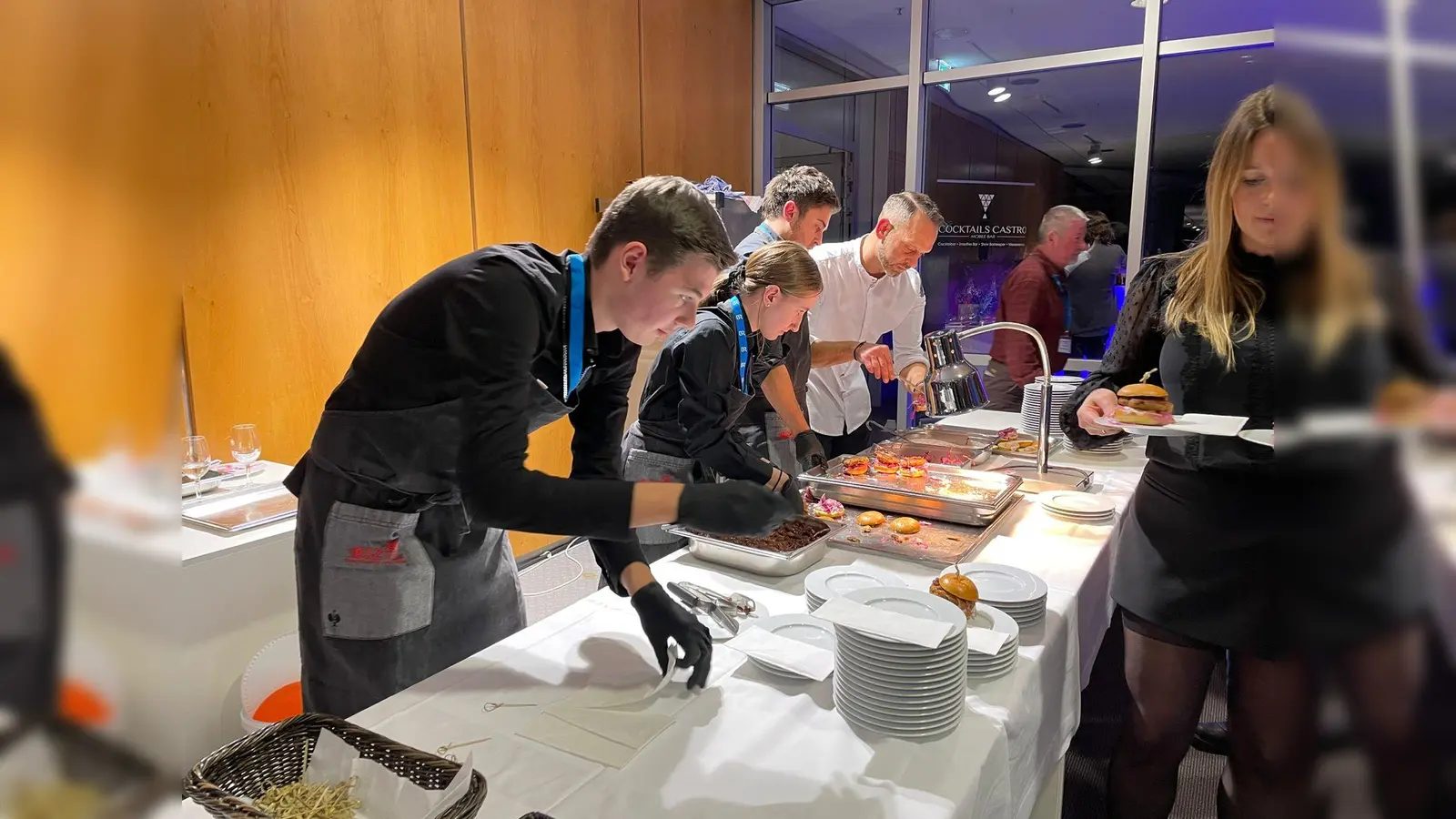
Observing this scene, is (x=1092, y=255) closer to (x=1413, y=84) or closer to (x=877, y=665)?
(x=877, y=665)

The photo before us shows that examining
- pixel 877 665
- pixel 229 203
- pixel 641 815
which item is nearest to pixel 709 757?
pixel 641 815

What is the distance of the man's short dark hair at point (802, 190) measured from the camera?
10.3 ft

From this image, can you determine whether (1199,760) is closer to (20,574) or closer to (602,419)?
(602,419)

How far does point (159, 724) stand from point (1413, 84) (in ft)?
0.66

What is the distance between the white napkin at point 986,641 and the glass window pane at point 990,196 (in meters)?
3.27

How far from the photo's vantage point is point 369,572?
1.33 meters

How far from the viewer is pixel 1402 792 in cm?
12

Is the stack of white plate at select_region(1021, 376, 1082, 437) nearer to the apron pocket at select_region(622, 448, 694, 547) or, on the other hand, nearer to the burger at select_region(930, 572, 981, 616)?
the apron pocket at select_region(622, 448, 694, 547)

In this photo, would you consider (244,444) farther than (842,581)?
Yes

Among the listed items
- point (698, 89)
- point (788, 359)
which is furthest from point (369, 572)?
point (698, 89)

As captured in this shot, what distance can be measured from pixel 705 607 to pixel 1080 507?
1.15m

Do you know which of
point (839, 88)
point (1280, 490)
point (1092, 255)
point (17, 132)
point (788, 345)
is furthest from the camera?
point (839, 88)

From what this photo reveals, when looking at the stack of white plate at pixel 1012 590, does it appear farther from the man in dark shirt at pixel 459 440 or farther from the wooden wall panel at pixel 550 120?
the wooden wall panel at pixel 550 120

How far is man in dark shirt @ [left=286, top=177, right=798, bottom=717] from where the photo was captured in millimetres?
1201
